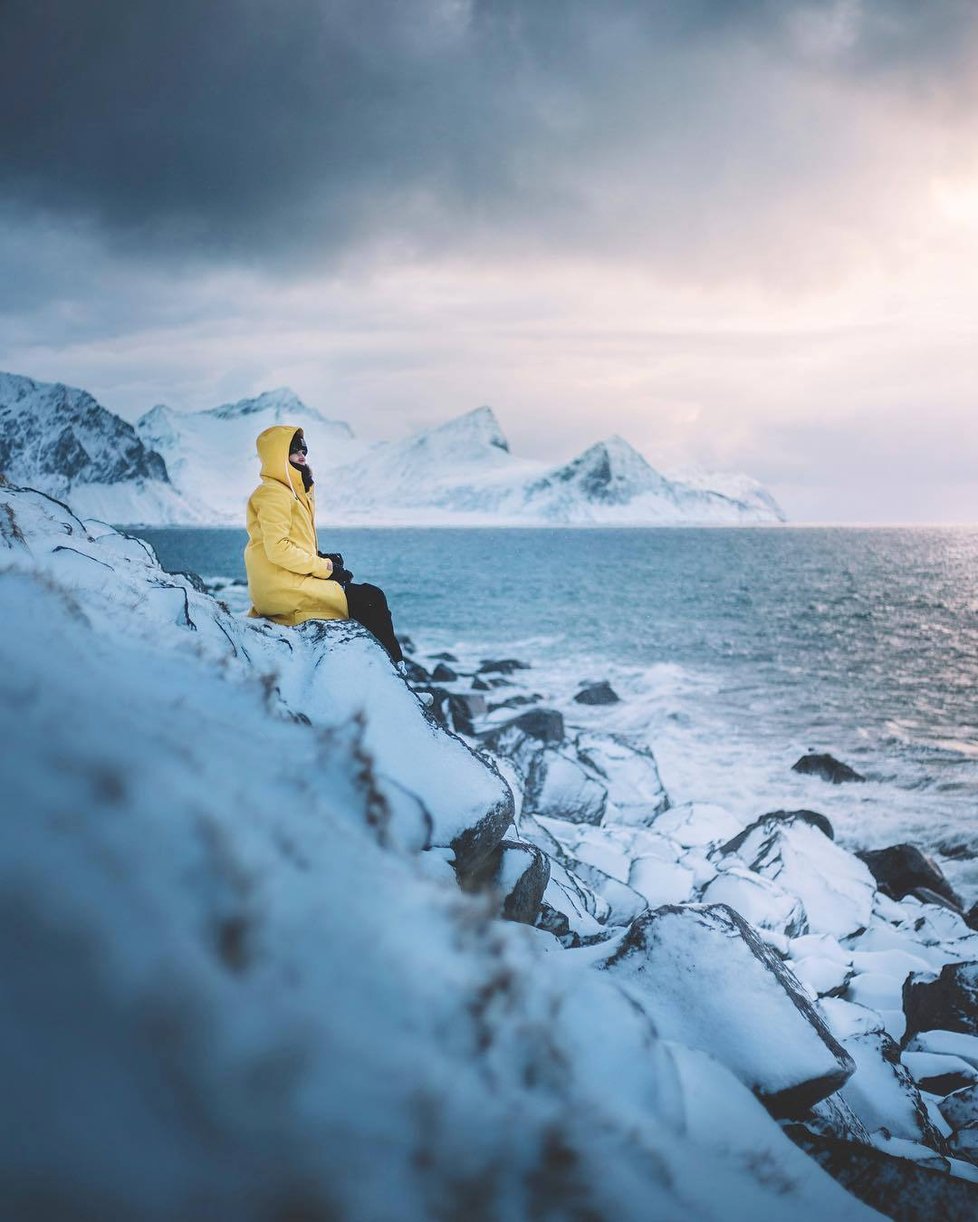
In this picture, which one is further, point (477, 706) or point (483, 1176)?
point (477, 706)

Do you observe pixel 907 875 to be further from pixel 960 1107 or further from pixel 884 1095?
pixel 884 1095

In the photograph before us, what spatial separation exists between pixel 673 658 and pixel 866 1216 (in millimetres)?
24035

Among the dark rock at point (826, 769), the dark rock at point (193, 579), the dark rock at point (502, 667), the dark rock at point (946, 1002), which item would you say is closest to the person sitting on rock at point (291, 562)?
the dark rock at point (193, 579)

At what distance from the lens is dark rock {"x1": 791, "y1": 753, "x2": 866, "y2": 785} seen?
12.8 meters

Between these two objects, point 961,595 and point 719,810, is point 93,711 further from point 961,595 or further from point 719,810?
point 961,595

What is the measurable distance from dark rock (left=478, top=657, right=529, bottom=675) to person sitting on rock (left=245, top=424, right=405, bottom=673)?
647 inches

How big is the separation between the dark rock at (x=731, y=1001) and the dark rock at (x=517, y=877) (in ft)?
2.74

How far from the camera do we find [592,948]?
10.2ft

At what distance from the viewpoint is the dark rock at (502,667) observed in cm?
2237

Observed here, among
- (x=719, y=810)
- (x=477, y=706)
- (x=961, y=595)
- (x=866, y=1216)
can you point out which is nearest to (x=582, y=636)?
(x=477, y=706)

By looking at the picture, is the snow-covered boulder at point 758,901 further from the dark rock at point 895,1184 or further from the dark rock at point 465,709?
the dark rock at point 465,709

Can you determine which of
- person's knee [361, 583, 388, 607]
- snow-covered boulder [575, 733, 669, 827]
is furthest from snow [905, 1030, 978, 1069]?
person's knee [361, 583, 388, 607]

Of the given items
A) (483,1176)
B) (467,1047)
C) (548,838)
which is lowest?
(548,838)

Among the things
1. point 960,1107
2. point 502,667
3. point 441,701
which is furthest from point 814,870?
point 502,667
